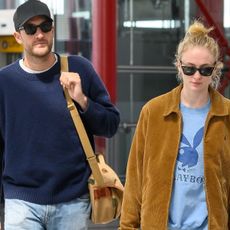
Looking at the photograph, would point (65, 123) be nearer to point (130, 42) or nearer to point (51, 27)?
point (51, 27)

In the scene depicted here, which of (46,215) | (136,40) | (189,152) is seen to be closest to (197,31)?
(189,152)

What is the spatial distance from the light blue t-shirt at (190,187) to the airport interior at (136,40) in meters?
5.38

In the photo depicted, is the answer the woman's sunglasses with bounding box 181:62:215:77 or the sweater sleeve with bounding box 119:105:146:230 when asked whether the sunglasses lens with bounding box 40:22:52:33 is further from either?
the woman's sunglasses with bounding box 181:62:215:77

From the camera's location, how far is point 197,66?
2.79 meters

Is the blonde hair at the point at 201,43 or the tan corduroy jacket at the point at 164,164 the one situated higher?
the blonde hair at the point at 201,43

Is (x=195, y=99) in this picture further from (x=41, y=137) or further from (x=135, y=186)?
(x=41, y=137)

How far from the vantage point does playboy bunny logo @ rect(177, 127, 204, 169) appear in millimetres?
2756

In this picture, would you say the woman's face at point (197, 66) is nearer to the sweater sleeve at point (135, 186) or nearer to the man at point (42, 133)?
the sweater sleeve at point (135, 186)

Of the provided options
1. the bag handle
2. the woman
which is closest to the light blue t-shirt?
the woman

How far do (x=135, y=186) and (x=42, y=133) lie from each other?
1.74 ft

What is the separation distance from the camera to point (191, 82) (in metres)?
2.79

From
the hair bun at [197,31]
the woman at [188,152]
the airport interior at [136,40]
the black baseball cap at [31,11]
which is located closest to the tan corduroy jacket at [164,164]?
the woman at [188,152]

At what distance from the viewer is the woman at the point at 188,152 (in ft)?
9.00

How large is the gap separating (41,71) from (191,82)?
0.81 m
